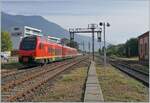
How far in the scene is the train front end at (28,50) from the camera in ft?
131

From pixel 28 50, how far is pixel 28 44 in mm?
869

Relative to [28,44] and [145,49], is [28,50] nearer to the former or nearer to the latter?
[28,44]

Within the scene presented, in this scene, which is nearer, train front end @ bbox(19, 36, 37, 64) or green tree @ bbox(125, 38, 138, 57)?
train front end @ bbox(19, 36, 37, 64)

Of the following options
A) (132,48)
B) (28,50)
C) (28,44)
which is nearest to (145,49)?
(28,44)

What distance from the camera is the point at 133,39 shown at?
415ft

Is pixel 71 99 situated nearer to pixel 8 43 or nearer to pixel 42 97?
pixel 42 97

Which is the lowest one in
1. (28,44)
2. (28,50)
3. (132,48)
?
(28,50)

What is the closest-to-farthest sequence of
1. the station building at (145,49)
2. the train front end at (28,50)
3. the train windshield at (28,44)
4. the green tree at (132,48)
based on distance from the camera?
the train front end at (28,50), the train windshield at (28,44), the station building at (145,49), the green tree at (132,48)

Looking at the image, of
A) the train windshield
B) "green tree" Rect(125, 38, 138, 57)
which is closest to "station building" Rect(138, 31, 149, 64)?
the train windshield

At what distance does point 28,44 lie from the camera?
4119 centimetres

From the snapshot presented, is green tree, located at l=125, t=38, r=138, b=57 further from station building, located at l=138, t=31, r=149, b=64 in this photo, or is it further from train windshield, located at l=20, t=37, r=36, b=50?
train windshield, located at l=20, t=37, r=36, b=50

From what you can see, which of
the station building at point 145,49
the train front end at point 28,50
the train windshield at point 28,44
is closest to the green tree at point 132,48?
the station building at point 145,49

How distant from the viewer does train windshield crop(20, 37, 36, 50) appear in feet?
134

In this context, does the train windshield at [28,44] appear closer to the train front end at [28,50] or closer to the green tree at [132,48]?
the train front end at [28,50]
